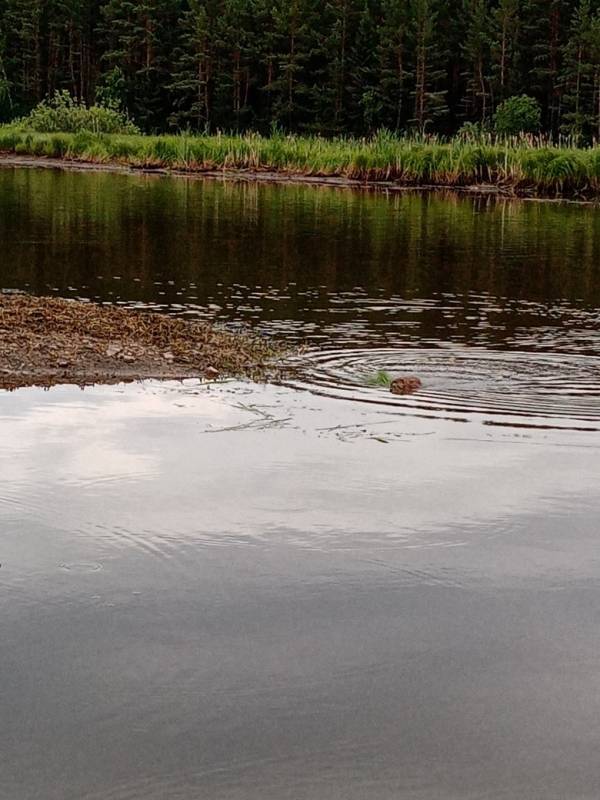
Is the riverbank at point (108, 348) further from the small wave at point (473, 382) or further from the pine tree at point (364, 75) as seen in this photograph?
the pine tree at point (364, 75)

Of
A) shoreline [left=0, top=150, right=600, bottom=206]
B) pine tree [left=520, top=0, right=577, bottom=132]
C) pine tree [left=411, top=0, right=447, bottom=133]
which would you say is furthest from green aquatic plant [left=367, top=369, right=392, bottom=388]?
pine tree [left=520, top=0, right=577, bottom=132]

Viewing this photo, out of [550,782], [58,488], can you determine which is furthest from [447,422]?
[550,782]

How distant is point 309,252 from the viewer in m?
22.7

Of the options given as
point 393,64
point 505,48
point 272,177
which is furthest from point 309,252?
point 393,64

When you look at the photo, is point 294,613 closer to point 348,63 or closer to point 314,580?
point 314,580

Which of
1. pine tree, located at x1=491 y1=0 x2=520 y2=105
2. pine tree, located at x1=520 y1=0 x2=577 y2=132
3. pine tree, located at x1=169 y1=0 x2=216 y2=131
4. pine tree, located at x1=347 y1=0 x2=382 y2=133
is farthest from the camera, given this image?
pine tree, located at x1=169 y1=0 x2=216 y2=131

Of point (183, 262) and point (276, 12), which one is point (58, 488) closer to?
point (183, 262)

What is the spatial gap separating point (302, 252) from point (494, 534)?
16.4 m

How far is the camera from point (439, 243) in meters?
Result: 25.4

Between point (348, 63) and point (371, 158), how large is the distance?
119 ft

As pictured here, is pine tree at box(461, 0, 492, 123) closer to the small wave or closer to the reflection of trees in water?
the reflection of trees in water

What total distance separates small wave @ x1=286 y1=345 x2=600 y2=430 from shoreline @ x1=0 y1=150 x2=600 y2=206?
2827cm

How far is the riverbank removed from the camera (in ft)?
35.5

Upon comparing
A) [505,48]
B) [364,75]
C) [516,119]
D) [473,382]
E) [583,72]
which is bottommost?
[473,382]
